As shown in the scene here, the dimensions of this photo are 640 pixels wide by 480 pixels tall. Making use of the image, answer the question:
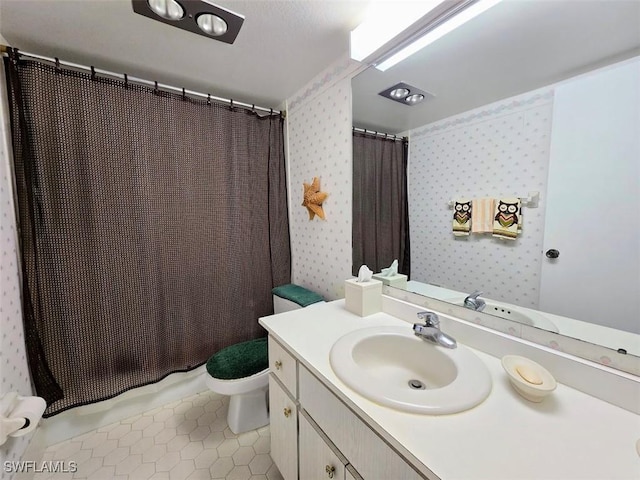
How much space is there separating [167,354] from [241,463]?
79 cm

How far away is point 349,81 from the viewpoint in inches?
55.0

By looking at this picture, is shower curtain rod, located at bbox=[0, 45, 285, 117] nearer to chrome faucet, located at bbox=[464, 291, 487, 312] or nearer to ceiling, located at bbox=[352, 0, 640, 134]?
ceiling, located at bbox=[352, 0, 640, 134]

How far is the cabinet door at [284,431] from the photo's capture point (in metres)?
1.02

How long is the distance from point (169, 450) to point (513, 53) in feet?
7.81

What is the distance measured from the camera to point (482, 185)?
0.97m

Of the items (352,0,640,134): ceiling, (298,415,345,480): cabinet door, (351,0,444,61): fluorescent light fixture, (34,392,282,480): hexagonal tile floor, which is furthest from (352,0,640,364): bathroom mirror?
(34,392,282,480): hexagonal tile floor

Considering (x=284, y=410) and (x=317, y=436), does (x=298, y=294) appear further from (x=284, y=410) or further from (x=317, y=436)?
(x=317, y=436)

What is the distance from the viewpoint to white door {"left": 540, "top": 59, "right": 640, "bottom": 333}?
674 mm

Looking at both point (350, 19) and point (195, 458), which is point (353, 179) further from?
point (195, 458)

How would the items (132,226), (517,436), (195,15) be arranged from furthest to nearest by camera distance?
(132,226) < (195,15) < (517,436)

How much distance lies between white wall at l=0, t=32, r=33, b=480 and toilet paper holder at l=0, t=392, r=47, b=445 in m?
0.07

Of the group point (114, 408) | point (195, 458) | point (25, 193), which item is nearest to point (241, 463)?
point (195, 458)

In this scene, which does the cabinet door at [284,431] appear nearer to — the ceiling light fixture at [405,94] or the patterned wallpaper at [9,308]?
the patterned wallpaper at [9,308]

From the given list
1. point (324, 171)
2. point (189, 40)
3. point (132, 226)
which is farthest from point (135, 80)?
point (324, 171)
